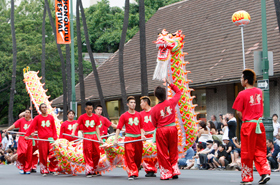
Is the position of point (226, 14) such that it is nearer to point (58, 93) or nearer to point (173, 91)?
point (173, 91)

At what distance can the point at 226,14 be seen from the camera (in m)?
27.0

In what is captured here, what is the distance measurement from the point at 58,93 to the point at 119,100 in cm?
1315

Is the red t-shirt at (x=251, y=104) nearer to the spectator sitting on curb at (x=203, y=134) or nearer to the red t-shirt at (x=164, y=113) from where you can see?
the red t-shirt at (x=164, y=113)

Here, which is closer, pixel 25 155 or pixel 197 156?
pixel 25 155

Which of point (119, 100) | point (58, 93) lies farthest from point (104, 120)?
point (58, 93)

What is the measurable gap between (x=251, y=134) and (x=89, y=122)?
5424 millimetres

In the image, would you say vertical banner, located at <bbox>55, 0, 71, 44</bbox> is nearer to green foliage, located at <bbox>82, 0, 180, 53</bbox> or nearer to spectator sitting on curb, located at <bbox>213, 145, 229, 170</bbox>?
green foliage, located at <bbox>82, 0, 180, 53</bbox>

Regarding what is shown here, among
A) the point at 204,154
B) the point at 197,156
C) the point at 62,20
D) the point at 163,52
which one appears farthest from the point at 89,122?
the point at 62,20

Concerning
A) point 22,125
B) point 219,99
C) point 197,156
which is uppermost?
point 219,99

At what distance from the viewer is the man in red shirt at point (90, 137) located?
13742 mm

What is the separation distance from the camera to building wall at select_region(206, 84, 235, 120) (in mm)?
23531

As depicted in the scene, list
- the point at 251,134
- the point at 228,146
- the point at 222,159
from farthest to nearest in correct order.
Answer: the point at 228,146 < the point at 222,159 < the point at 251,134

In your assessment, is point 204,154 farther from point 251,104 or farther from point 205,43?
point 205,43

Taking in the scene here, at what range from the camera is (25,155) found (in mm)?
16234
